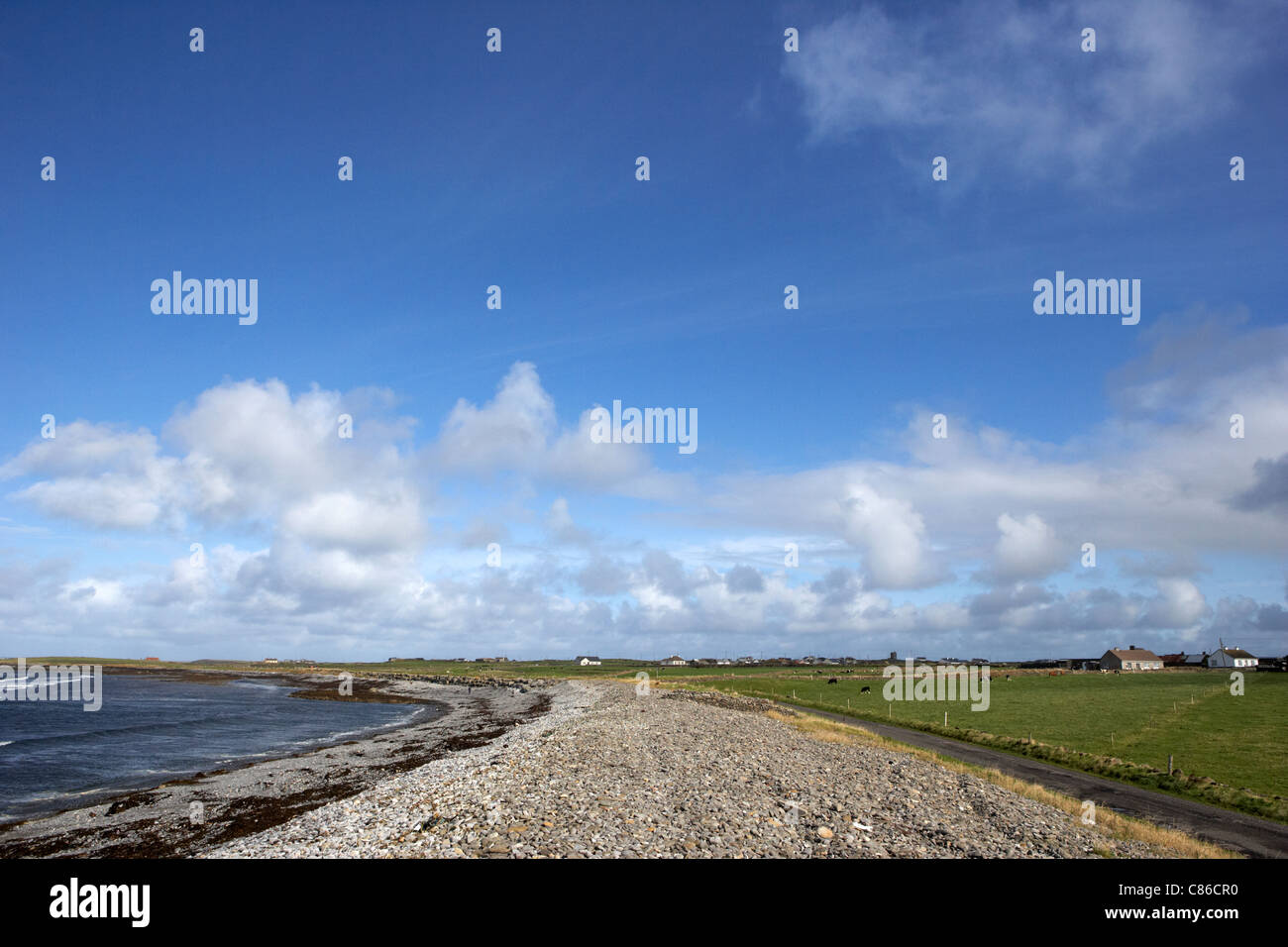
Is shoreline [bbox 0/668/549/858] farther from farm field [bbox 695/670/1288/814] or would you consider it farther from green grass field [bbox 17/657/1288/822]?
farm field [bbox 695/670/1288/814]

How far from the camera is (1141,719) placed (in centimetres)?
7656

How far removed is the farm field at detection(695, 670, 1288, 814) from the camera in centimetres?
5056

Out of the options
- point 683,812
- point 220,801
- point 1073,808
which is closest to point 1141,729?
point 1073,808

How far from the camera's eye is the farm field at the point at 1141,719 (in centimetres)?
5056

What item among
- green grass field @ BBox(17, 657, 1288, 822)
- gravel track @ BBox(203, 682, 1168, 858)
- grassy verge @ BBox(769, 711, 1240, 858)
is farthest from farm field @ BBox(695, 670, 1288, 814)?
gravel track @ BBox(203, 682, 1168, 858)

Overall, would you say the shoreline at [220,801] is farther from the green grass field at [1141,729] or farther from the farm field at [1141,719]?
the farm field at [1141,719]

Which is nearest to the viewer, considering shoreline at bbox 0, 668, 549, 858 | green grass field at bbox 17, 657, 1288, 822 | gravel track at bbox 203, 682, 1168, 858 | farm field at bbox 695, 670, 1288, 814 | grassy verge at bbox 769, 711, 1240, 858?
gravel track at bbox 203, 682, 1168, 858

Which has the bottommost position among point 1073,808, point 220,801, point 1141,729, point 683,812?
point 1141,729

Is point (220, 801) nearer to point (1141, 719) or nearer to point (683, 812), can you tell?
point (683, 812)

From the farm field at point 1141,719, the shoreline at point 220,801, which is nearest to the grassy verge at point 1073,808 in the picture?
the farm field at point 1141,719

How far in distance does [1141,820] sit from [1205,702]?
272ft
